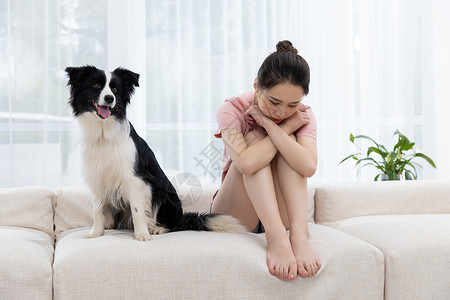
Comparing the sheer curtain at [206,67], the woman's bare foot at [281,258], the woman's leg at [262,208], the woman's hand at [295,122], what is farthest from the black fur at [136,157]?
the sheer curtain at [206,67]

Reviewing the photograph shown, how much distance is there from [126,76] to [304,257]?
103 cm

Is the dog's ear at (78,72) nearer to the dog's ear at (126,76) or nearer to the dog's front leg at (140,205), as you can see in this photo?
the dog's ear at (126,76)

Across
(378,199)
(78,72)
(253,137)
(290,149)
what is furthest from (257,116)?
(378,199)

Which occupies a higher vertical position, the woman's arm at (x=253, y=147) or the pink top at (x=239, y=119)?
the pink top at (x=239, y=119)

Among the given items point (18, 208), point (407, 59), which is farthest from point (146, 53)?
point (407, 59)

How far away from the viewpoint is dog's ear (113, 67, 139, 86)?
6.21 feet

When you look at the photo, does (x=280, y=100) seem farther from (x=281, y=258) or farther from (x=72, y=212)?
(x=72, y=212)

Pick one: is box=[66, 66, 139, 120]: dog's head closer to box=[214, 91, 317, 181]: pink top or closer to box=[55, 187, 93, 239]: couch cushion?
box=[214, 91, 317, 181]: pink top

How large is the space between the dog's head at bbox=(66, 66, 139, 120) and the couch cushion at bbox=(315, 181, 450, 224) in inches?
45.5

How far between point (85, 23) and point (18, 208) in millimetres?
1604

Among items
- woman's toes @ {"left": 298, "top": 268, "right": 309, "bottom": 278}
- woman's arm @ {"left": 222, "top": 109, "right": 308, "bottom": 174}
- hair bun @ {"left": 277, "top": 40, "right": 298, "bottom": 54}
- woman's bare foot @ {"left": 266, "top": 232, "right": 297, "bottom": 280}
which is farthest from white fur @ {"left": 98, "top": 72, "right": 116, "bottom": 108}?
woman's toes @ {"left": 298, "top": 268, "right": 309, "bottom": 278}

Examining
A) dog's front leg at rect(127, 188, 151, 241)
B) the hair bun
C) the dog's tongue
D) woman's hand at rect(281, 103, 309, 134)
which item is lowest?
dog's front leg at rect(127, 188, 151, 241)

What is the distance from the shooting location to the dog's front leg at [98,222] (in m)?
1.83

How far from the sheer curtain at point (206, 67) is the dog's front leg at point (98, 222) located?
1084 mm
